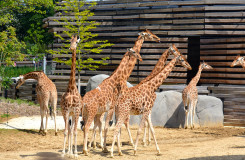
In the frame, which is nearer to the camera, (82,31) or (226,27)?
(226,27)

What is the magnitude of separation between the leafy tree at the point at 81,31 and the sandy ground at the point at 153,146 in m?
6.63

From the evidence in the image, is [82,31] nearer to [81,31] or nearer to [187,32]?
[81,31]

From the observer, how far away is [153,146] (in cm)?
1120

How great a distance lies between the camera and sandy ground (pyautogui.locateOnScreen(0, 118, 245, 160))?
920 cm

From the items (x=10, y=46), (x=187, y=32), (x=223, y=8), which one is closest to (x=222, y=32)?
(x=223, y=8)

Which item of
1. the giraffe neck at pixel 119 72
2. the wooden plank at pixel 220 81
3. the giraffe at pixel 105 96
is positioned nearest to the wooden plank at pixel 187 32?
the wooden plank at pixel 220 81

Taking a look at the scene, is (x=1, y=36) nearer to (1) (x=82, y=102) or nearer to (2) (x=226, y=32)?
(1) (x=82, y=102)

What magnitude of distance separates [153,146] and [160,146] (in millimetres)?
217

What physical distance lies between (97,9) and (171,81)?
6.01 meters

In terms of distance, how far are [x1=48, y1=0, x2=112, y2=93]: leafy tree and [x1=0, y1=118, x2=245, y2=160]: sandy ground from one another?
6629mm

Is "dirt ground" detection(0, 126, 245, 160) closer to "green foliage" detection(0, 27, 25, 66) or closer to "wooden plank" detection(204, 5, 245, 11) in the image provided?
"green foliage" detection(0, 27, 25, 66)

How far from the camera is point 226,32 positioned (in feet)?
61.3

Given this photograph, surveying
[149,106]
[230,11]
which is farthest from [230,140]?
[230,11]

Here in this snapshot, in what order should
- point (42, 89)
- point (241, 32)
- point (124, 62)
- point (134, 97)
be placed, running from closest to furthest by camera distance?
point (134, 97) → point (124, 62) → point (42, 89) → point (241, 32)
